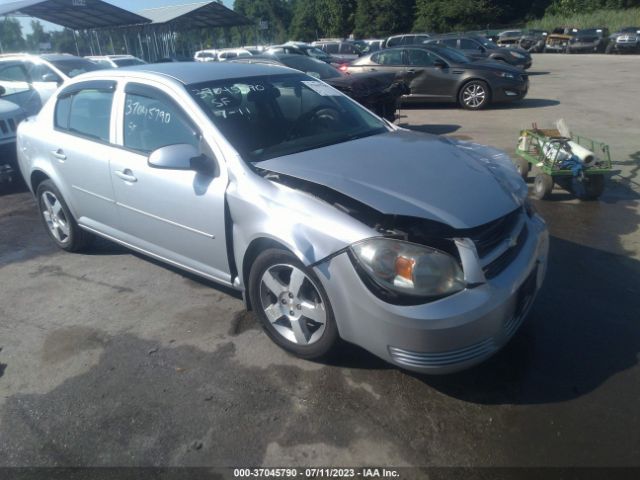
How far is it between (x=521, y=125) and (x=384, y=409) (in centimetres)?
856

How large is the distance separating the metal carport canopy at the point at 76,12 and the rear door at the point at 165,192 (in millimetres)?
25645

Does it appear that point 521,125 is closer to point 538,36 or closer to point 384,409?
point 384,409

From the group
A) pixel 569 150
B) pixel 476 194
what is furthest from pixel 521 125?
pixel 476 194

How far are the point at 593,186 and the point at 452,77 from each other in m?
7.18

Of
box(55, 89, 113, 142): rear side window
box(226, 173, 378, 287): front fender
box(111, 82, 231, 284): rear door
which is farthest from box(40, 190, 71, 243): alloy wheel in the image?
box(226, 173, 378, 287): front fender

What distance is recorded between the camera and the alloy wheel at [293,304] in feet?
9.41

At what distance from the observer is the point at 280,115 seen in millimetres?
3738

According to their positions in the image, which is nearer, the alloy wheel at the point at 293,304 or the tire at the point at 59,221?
the alloy wheel at the point at 293,304

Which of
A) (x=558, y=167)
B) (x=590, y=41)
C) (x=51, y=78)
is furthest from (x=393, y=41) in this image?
(x=558, y=167)

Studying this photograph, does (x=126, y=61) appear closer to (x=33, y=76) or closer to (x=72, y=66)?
(x=72, y=66)

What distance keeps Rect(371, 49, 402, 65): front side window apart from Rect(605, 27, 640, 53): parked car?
73.3 feet

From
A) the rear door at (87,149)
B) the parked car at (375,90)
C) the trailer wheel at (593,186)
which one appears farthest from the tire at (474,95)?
the rear door at (87,149)

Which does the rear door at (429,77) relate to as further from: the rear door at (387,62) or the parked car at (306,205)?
the parked car at (306,205)

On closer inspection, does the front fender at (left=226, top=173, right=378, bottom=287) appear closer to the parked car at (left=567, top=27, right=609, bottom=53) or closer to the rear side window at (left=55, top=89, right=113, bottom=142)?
the rear side window at (left=55, top=89, right=113, bottom=142)
